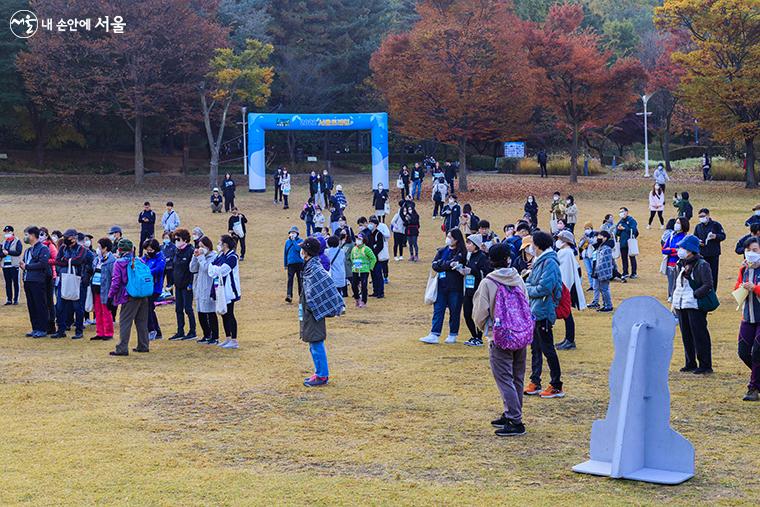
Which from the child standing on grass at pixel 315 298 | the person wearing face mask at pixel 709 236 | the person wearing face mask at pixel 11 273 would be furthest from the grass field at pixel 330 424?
the person wearing face mask at pixel 11 273

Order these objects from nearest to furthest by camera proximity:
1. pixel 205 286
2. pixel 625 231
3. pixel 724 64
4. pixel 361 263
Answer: pixel 205 286, pixel 361 263, pixel 625 231, pixel 724 64

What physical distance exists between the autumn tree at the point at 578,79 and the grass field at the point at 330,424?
29926mm

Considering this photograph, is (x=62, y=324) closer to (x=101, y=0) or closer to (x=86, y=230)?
(x=86, y=230)

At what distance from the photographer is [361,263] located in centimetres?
1814

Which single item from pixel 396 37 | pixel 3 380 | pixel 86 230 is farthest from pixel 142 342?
pixel 396 37

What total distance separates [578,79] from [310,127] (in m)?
13.0

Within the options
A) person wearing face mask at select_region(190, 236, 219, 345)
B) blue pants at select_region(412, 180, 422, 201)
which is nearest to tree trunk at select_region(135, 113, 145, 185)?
blue pants at select_region(412, 180, 422, 201)

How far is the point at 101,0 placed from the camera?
150 feet

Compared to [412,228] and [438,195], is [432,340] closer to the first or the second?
[412,228]

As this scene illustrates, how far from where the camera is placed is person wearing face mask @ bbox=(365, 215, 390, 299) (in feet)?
63.7

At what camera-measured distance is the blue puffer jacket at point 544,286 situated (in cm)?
966

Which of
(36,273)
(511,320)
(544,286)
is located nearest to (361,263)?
(36,273)

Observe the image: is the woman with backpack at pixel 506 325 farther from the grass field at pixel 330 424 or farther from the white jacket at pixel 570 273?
the white jacket at pixel 570 273

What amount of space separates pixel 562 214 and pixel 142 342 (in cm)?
1638
